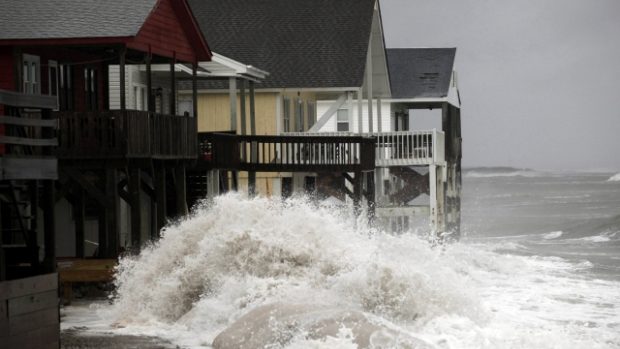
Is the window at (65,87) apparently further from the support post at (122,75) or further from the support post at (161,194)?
the support post at (122,75)

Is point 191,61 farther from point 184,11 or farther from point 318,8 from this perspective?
point 318,8

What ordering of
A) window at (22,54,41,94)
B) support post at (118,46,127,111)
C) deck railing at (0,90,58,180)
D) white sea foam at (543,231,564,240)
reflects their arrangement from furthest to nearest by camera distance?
white sea foam at (543,231,564,240)
window at (22,54,41,94)
support post at (118,46,127,111)
deck railing at (0,90,58,180)

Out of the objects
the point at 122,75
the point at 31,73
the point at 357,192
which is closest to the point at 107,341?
the point at 122,75

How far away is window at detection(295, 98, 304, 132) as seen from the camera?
44156 millimetres

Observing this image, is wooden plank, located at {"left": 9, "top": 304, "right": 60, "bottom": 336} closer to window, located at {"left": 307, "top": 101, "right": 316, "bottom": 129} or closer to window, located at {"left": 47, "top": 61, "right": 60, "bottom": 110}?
window, located at {"left": 47, "top": 61, "right": 60, "bottom": 110}

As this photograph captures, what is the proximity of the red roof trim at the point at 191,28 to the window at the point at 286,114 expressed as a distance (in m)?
11.8

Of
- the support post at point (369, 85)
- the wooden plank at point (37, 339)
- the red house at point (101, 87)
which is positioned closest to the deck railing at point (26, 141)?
the wooden plank at point (37, 339)

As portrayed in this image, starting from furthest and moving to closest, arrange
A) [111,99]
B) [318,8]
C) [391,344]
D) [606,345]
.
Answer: [318,8] < [111,99] < [606,345] < [391,344]

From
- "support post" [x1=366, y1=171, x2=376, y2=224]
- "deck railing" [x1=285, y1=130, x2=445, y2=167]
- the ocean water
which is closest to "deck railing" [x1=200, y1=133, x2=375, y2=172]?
"support post" [x1=366, y1=171, x2=376, y2=224]

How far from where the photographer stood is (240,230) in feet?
74.7

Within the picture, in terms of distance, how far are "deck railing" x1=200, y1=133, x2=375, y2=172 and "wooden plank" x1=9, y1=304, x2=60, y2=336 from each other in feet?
57.4

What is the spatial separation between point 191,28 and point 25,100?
46.1ft

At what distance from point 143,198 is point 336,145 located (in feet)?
16.7

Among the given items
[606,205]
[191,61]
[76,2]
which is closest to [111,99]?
[191,61]
